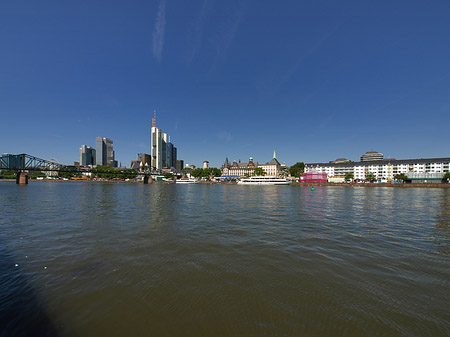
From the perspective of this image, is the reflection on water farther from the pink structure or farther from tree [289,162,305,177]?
tree [289,162,305,177]

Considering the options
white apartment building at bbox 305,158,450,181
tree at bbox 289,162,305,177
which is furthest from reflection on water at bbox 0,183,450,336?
white apartment building at bbox 305,158,450,181

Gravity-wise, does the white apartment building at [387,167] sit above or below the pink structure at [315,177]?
above

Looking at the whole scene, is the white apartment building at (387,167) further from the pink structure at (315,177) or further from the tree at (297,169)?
the pink structure at (315,177)

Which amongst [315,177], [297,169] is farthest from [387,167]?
[297,169]

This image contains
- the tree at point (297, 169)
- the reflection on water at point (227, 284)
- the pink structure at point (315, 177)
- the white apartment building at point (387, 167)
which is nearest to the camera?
the reflection on water at point (227, 284)

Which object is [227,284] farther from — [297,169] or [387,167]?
[387,167]

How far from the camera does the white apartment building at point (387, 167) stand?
12206 centimetres

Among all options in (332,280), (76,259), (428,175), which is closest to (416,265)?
(332,280)

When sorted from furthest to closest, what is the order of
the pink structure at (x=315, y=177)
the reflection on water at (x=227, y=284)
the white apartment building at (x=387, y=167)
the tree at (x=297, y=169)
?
the tree at (x=297, y=169), the pink structure at (x=315, y=177), the white apartment building at (x=387, y=167), the reflection on water at (x=227, y=284)

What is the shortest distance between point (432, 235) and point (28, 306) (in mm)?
19446

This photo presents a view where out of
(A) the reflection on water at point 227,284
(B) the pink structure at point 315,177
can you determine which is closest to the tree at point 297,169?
(B) the pink structure at point 315,177

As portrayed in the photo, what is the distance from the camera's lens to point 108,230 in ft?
40.0

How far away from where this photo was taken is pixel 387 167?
137750mm

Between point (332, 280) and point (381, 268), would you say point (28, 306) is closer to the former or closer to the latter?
point (332, 280)
